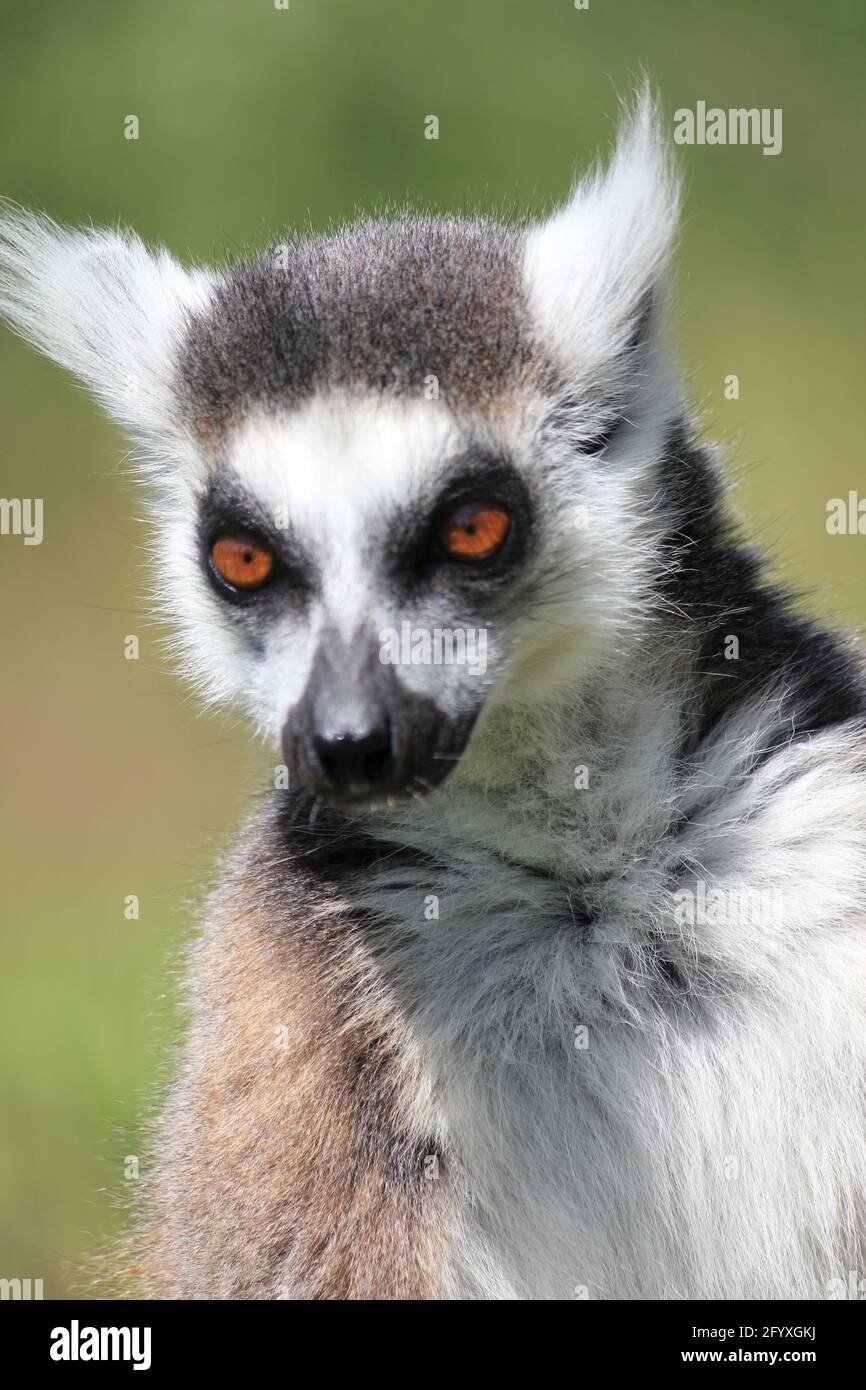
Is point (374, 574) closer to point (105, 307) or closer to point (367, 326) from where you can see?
point (367, 326)

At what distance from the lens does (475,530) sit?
11.6 feet

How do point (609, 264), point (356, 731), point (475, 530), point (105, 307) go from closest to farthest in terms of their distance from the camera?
1. point (356, 731)
2. point (475, 530)
3. point (609, 264)
4. point (105, 307)

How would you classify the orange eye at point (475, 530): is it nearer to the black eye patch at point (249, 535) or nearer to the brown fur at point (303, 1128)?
the black eye patch at point (249, 535)

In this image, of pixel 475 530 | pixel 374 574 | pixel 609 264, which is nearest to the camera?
pixel 374 574

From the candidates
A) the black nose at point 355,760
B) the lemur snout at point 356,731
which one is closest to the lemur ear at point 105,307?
the lemur snout at point 356,731

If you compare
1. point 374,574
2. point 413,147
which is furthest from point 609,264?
point 413,147

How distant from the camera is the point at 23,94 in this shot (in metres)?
11.5

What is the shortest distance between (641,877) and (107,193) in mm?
8919

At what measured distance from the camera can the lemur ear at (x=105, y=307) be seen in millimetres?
4164

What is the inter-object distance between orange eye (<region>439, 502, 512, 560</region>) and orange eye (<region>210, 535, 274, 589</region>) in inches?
16.4

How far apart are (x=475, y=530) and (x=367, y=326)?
548 millimetres

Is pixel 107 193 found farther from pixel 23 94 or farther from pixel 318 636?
pixel 318 636

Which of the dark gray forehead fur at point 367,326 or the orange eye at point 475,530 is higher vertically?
the dark gray forehead fur at point 367,326

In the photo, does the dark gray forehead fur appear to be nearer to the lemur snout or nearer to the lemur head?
the lemur head
